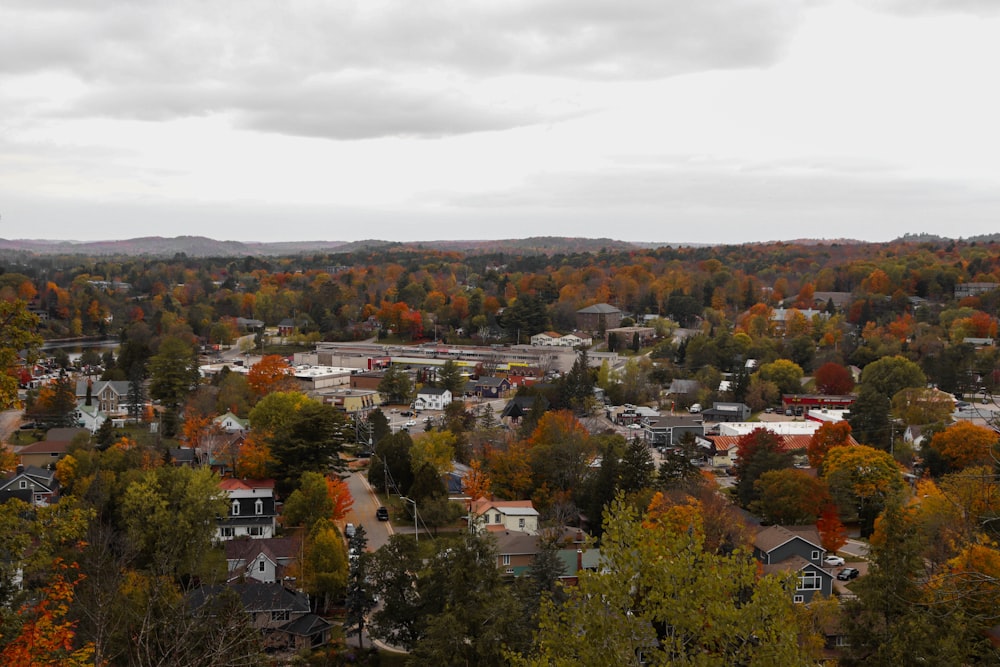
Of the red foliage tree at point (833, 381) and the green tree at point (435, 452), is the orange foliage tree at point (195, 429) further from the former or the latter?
the red foliage tree at point (833, 381)

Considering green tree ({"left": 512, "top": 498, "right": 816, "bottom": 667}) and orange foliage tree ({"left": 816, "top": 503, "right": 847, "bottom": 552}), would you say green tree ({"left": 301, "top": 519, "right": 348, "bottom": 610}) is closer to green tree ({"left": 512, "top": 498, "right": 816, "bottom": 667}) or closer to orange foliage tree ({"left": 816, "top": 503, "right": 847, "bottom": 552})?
orange foliage tree ({"left": 816, "top": 503, "right": 847, "bottom": 552})

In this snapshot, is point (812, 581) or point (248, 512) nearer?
point (812, 581)

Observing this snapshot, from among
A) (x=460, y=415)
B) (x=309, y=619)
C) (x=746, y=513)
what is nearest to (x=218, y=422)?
(x=460, y=415)

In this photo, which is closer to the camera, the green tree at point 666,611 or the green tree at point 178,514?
the green tree at point 666,611

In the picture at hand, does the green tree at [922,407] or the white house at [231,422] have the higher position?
the green tree at [922,407]

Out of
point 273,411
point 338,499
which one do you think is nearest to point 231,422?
point 273,411

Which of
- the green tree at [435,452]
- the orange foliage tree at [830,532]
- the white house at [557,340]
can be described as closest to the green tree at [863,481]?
the orange foliage tree at [830,532]

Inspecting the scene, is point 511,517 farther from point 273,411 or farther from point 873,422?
point 873,422

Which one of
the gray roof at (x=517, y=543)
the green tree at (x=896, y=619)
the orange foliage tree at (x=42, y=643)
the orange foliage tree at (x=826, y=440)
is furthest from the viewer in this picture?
the orange foliage tree at (x=826, y=440)
